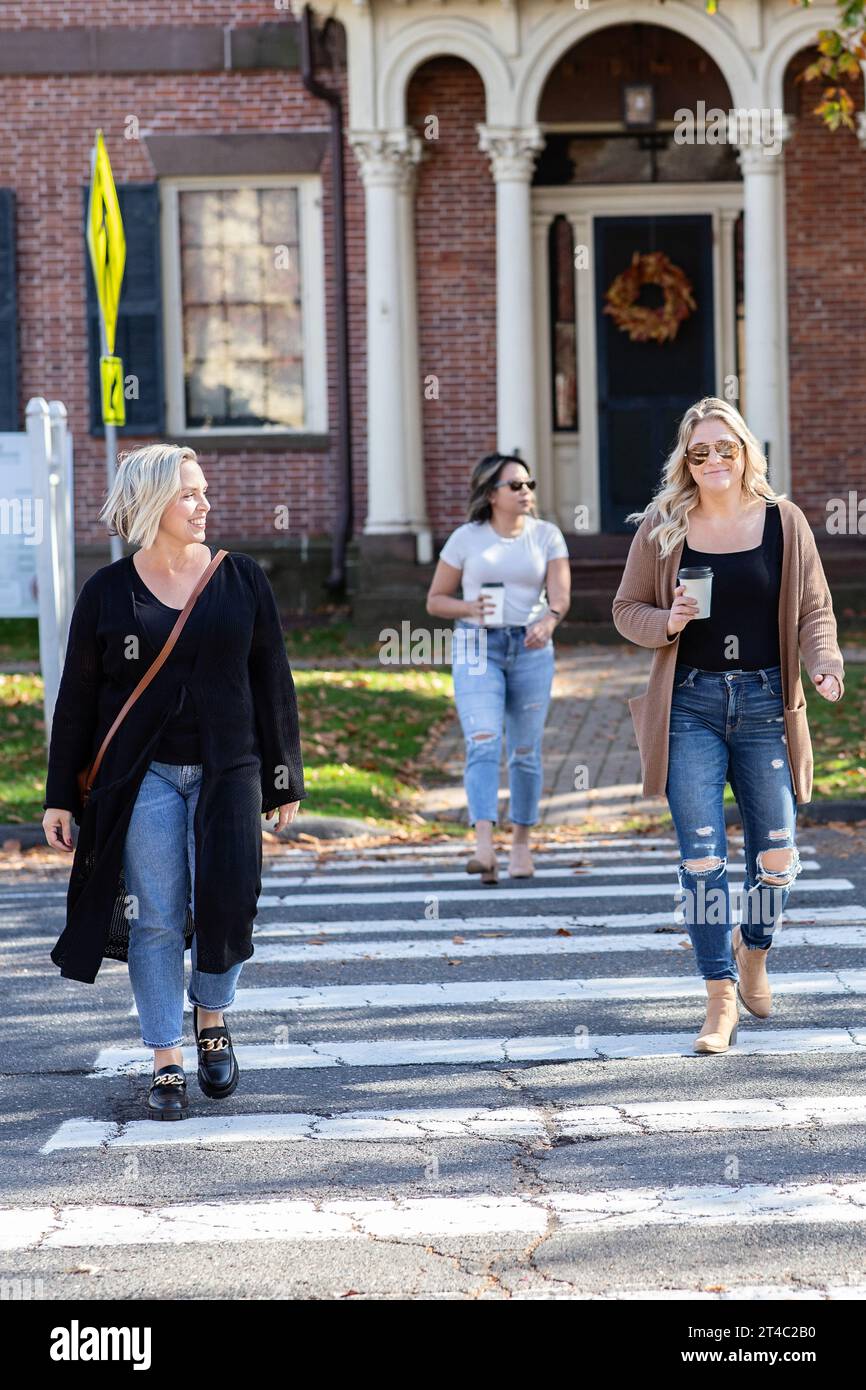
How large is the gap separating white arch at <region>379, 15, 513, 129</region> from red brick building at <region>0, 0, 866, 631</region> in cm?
7

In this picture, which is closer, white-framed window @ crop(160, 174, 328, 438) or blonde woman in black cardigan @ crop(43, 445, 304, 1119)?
blonde woman in black cardigan @ crop(43, 445, 304, 1119)

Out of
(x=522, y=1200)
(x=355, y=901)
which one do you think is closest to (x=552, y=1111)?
(x=522, y=1200)

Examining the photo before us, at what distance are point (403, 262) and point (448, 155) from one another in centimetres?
136

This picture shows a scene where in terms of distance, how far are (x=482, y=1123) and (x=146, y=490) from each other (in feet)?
6.80

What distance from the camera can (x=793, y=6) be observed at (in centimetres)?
1822

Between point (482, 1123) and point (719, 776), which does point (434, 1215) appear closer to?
point (482, 1123)

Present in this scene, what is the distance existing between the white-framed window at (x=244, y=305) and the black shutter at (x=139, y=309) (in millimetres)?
207

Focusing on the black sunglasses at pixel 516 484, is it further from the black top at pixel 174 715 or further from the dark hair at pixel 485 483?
the black top at pixel 174 715

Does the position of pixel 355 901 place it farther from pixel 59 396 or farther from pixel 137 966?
pixel 59 396

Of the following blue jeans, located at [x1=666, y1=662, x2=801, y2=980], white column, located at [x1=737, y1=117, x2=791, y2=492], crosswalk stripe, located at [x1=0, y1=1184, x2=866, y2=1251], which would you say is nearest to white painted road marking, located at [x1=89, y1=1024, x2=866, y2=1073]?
blue jeans, located at [x1=666, y1=662, x2=801, y2=980]

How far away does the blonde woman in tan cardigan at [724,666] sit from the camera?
6.41m

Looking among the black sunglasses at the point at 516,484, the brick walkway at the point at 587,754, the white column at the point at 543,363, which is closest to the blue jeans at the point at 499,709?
the black sunglasses at the point at 516,484

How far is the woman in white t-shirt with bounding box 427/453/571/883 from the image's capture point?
9648mm

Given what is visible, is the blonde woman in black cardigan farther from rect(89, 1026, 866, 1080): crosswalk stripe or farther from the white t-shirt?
the white t-shirt
